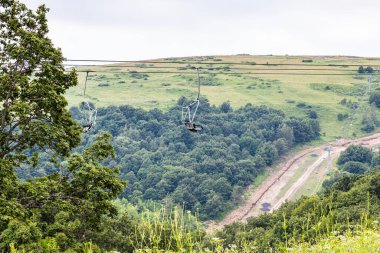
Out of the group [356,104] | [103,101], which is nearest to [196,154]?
[103,101]

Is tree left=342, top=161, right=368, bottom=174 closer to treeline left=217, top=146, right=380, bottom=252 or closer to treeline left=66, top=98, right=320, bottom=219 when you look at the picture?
treeline left=66, top=98, right=320, bottom=219

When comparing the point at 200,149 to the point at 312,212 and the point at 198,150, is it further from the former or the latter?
the point at 312,212

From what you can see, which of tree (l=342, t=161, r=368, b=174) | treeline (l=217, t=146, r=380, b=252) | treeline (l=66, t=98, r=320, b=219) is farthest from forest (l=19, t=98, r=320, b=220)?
treeline (l=217, t=146, r=380, b=252)

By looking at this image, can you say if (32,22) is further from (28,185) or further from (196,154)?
(196,154)

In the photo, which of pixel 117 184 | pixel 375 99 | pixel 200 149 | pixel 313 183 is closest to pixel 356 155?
pixel 313 183

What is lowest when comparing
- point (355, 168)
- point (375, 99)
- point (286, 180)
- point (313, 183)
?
point (286, 180)

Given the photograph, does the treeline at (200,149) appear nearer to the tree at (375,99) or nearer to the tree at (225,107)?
the tree at (225,107)
